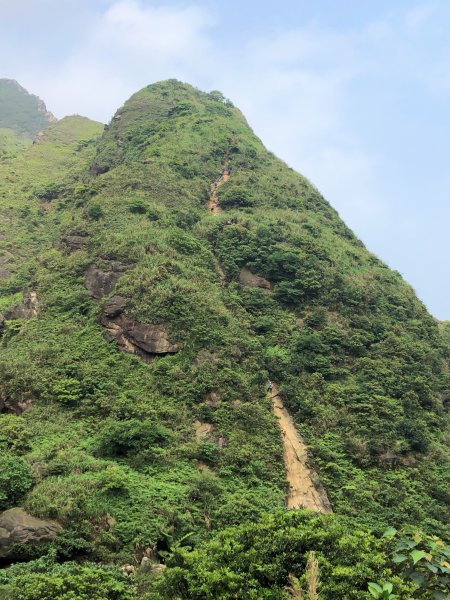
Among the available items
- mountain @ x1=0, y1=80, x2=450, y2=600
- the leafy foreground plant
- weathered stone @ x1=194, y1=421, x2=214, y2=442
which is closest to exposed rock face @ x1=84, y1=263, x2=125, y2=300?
mountain @ x1=0, y1=80, x2=450, y2=600

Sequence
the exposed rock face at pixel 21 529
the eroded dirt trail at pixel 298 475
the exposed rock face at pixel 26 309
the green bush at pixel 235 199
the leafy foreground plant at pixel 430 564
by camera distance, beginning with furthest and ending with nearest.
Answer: the green bush at pixel 235 199, the exposed rock face at pixel 26 309, the eroded dirt trail at pixel 298 475, the exposed rock face at pixel 21 529, the leafy foreground plant at pixel 430 564

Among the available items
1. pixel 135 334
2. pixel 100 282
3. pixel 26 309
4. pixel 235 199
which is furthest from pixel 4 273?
pixel 235 199

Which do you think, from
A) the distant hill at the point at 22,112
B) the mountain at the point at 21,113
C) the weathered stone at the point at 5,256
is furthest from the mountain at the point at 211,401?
the distant hill at the point at 22,112

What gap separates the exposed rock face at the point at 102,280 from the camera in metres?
29.3

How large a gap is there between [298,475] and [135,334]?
11.1 metres

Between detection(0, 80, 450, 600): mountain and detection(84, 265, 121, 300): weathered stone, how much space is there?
0.46 ft

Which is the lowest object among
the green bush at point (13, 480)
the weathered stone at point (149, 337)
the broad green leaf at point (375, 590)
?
the green bush at point (13, 480)

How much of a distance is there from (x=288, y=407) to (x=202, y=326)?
6.35 m

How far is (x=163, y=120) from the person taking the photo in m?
60.0

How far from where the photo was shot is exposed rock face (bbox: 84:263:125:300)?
2927 cm

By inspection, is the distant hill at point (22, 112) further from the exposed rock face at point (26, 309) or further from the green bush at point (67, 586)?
the green bush at point (67, 586)

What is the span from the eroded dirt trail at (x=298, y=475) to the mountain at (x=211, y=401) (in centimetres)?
10

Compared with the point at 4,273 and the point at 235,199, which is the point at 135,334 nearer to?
the point at 4,273

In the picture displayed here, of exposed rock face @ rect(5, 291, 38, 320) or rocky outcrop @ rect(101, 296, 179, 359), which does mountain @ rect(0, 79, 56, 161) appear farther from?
rocky outcrop @ rect(101, 296, 179, 359)
